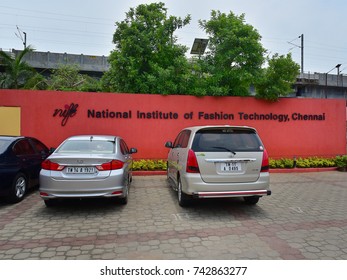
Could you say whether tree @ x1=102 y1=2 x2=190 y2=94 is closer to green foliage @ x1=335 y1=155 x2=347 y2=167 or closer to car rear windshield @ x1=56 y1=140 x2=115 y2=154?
car rear windshield @ x1=56 y1=140 x2=115 y2=154

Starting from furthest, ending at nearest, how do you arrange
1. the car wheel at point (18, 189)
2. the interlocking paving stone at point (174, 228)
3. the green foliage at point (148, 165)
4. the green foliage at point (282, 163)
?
1. the green foliage at point (282, 163)
2. the green foliage at point (148, 165)
3. the car wheel at point (18, 189)
4. the interlocking paving stone at point (174, 228)

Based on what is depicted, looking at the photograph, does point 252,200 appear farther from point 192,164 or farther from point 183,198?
point 192,164

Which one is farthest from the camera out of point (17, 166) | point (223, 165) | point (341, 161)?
point (341, 161)

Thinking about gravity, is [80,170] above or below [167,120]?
below

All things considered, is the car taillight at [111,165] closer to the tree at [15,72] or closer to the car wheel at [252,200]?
the car wheel at [252,200]

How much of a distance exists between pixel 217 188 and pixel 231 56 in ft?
23.5

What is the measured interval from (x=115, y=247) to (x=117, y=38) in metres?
10.1

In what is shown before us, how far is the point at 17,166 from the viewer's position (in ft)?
19.1

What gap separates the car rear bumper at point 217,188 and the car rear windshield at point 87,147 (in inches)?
69.6

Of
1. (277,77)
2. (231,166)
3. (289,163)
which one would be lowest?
(289,163)

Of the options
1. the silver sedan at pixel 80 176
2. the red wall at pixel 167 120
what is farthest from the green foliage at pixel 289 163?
the silver sedan at pixel 80 176

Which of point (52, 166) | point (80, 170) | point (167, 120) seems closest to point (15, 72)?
point (167, 120)

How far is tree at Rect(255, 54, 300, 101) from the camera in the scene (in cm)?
1052

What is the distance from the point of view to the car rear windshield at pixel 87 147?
17.9ft
